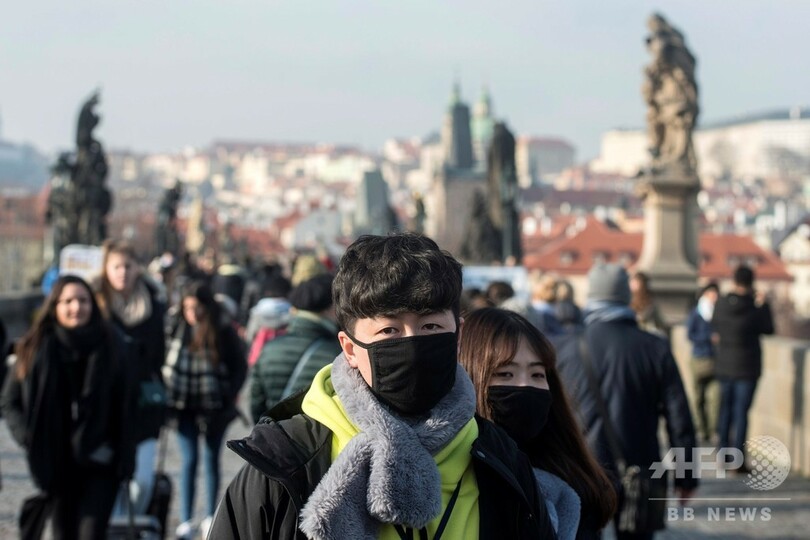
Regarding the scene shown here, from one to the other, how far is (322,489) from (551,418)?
4.54ft

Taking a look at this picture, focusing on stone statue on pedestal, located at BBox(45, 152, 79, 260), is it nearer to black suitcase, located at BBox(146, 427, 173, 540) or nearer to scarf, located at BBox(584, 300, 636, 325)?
black suitcase, located at BBox(146, 427, 173, 540)

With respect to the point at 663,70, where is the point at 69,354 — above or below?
below

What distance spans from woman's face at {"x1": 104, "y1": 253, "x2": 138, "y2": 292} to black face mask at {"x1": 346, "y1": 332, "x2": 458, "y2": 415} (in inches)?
189

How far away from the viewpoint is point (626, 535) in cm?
590

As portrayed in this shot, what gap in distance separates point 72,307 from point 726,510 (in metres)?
4.32

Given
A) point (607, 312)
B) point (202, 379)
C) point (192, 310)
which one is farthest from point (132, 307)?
point (607, 312)

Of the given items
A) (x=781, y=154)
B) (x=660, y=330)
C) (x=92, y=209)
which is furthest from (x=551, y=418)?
(x=781, y=154)

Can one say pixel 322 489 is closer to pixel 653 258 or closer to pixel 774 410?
pixel 774 410

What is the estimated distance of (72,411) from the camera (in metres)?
6.02

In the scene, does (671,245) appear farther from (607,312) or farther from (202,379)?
(607,312)

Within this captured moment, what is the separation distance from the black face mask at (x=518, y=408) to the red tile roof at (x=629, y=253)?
315 ft

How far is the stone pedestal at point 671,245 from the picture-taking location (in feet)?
53.2

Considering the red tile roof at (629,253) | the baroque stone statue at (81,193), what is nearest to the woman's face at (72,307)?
the baroque stone statue at (81,193)

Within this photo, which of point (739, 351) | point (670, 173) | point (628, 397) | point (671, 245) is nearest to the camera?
point (628, 397)
